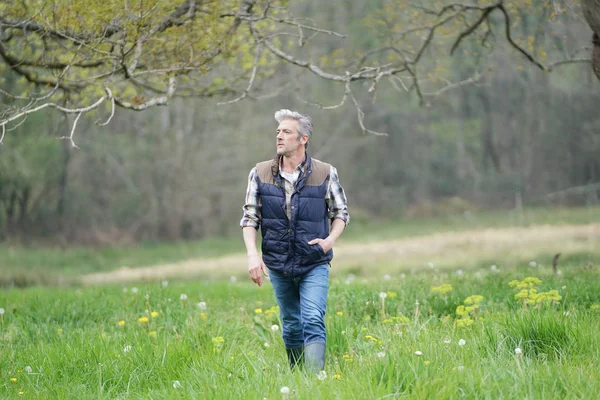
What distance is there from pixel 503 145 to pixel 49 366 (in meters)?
34.1

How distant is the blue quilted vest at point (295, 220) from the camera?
4.85 meters

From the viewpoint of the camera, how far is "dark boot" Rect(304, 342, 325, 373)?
4.66 m

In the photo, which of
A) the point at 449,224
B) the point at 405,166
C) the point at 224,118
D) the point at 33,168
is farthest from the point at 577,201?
the point at 33,168

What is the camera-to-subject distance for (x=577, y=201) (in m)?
31.9

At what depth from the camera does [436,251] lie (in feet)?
64.7

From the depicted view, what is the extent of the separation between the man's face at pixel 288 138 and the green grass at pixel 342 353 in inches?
57.0

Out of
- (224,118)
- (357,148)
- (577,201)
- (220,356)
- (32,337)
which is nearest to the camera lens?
→ (220,356)

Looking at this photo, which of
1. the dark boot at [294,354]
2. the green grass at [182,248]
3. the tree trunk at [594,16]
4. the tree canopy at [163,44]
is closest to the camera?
the dark boot at [294,354]

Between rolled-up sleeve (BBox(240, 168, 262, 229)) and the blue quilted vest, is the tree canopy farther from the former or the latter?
the blue quilted vest

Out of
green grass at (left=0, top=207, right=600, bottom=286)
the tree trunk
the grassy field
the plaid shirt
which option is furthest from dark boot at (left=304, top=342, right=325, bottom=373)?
green grass at (left=0, top=207, right=600, bottom=286)

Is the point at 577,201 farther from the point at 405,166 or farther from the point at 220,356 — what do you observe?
the point at 220,356

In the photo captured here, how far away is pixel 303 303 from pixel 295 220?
579 mm

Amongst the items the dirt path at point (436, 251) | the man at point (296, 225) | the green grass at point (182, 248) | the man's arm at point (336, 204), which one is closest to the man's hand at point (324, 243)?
the man at point (296, 225)

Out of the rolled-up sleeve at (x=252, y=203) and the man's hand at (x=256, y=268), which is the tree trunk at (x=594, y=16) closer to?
the rolled-up sleeve at (x=252, y=203)
